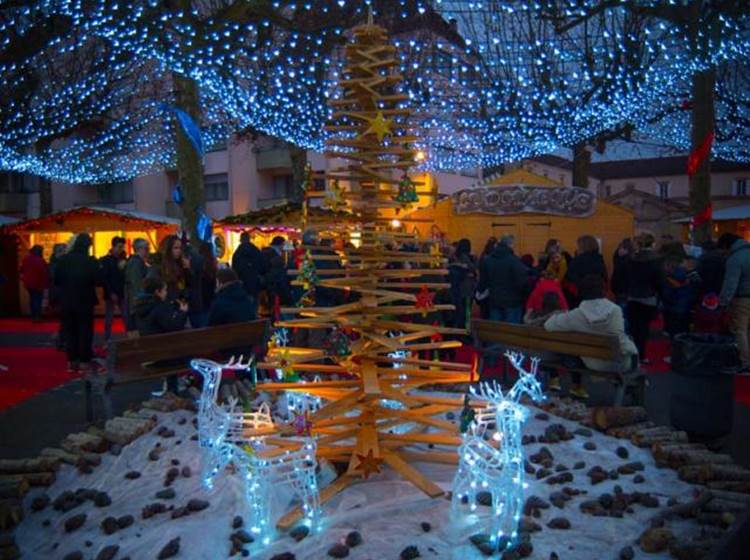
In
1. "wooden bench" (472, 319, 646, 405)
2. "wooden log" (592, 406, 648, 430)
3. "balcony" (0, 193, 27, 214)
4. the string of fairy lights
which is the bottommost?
"wooden log" (592, 406, 648, 430)

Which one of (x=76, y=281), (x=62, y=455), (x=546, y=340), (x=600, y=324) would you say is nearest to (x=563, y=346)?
(x=546, y=340)

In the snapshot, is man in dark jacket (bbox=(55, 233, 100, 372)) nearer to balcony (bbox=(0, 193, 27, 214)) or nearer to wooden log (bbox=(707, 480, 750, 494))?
wooden log (bbox=(707, 480, 750, 494))

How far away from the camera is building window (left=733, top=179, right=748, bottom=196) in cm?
4700

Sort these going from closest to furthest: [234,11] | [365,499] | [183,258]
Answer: [365,499] < [183,258] < [234,11]

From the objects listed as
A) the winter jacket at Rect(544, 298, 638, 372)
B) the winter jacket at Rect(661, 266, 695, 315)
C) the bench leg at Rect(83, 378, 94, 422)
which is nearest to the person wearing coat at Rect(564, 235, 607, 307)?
the winter jacket at Rect(661, 266, 695, 315)

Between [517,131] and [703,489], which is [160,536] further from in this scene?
[517,131]

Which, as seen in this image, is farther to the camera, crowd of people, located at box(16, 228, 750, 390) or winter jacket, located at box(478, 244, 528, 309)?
winter jacket, located at box(478, 244, 528, 309)

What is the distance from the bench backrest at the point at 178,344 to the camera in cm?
636

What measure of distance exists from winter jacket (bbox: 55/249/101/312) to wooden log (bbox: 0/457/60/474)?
13.6 feet

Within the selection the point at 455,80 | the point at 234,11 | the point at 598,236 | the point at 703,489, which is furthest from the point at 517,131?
the point at 703,489

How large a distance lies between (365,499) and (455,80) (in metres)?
13.1

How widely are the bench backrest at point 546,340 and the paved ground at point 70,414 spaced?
2.25 feet

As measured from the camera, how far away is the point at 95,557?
3.87 meters

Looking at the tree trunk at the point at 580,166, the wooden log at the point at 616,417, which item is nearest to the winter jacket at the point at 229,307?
the wooden log at the point at 616,417
